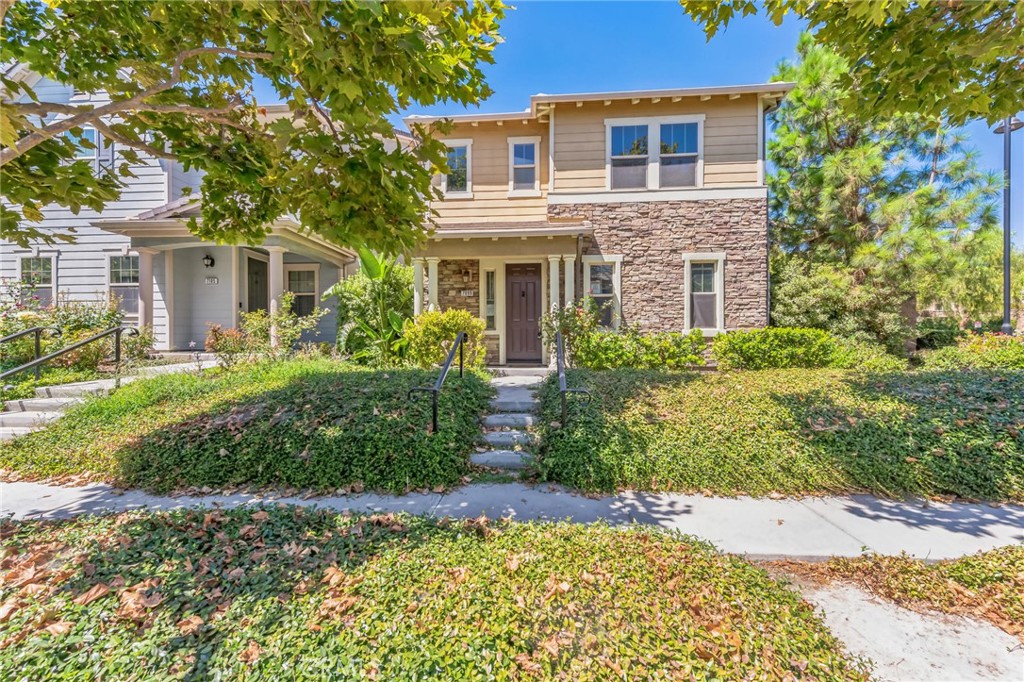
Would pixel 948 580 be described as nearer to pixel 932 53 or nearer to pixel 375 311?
pixel 932 53

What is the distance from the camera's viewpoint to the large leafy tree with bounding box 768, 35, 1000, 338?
10.1m

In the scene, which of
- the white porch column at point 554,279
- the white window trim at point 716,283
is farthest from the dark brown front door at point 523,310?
the white window trim at point 716,283

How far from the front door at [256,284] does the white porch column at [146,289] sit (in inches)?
80.2

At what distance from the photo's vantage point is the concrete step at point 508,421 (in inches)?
215

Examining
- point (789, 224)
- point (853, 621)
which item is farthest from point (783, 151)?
A: point (853, 621)

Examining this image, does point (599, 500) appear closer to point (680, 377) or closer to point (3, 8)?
point (680, 377)

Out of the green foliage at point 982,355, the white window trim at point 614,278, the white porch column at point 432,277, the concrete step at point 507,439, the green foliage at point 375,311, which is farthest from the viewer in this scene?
the white window trim at point 614,278

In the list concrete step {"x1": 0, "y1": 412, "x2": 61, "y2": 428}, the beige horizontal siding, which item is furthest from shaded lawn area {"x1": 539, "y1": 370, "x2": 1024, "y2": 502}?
concrete step {"x1": 0, "y1": 412, "x2": 61, "y2": 428}

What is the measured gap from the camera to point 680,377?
6.42 meters

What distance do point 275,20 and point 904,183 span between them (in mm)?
14356

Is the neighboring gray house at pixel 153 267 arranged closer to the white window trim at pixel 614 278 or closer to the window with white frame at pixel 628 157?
the white window trim at pixel 614 278

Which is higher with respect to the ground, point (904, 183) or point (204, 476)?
point (904, 183)

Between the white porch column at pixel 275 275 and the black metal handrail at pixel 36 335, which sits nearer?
the black metal handrail at pixel 36 335

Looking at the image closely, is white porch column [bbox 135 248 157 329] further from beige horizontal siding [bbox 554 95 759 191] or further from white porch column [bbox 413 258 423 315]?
beige horizontal siding [bbox 554 95 759 191]
